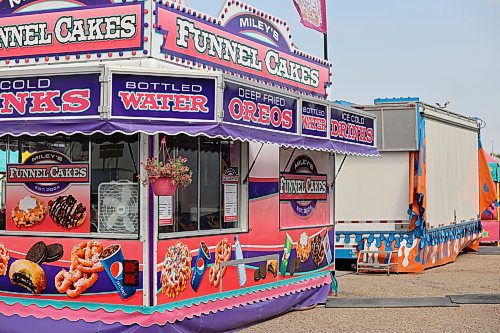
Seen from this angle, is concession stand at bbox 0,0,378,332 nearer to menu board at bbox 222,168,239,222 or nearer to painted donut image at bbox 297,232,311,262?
menu board at bbox 222,168,239,222

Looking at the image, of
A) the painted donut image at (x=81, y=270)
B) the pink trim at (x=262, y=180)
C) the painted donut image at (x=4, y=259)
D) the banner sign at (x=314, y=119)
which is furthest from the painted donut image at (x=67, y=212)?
the banner sign at (x=314, y=119)

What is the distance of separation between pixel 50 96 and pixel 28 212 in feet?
5.39

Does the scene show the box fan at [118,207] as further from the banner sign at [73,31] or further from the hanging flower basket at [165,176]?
the banner sign at [73,31]

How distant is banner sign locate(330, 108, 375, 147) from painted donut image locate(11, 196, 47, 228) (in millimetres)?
4158

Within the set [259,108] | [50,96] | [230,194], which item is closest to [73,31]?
[50,96]

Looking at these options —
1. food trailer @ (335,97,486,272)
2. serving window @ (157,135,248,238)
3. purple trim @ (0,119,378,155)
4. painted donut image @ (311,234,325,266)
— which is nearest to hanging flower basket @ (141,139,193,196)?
purple trim @ (0,119,378,155)

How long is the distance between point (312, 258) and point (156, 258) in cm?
409

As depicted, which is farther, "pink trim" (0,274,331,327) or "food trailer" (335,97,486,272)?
"food trailer" (335,97,486,272)

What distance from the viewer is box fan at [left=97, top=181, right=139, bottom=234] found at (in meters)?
8.30

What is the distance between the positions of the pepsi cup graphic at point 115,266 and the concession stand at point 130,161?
0.05ft

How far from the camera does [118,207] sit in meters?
8.37

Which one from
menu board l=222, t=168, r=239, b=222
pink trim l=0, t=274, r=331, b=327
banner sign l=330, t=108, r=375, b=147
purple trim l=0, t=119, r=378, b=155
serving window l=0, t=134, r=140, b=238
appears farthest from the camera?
banner sign l=330, t=108, r=375, b=147

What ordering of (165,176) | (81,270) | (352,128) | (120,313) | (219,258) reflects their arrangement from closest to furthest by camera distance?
1. (165,176)
2. (120,313)
3. (81,270)
4. (219,258)
5. (352,128)

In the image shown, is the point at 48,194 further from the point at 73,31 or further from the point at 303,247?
the point at 303,247
